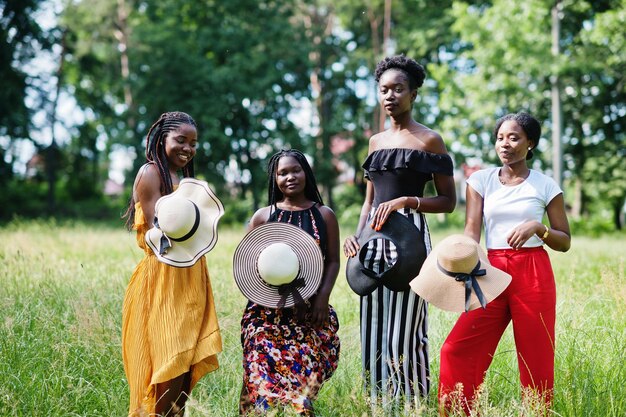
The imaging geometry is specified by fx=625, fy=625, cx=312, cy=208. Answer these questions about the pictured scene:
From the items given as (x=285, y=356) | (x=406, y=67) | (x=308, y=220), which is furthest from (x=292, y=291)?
(x=406, y=67)

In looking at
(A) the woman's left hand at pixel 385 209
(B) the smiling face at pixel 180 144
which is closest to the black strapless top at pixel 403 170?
(A) the woman's left hand at pixel 385 209

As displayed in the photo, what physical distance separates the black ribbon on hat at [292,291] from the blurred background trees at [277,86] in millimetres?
17039

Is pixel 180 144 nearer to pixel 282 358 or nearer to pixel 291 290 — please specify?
pixel 291 290

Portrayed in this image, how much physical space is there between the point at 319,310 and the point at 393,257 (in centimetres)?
52

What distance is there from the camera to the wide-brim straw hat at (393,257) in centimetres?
352

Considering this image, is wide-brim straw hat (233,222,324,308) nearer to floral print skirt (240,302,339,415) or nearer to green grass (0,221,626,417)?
floral print skirt (240,302,339,415)

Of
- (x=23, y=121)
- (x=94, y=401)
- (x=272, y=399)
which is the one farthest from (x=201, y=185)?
(x=23, y=121)

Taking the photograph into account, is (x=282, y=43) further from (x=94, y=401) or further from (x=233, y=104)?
(x=94, y=401)

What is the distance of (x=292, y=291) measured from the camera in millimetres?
3479

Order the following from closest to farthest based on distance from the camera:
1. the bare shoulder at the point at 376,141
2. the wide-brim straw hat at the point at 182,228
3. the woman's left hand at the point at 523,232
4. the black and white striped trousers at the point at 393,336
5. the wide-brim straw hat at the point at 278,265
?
1. the wide-brim straw hat at the point at 182,228
2. the woman's left hand at the point at 523,232
3. the wide-brim straw hat at the point at 278,265
4. the black and white striped trousers at the point at 393,336
5. the bare shoulder at the point at 376,141

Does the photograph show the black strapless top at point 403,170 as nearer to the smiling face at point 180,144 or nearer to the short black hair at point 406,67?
the short black hair at point 406,67

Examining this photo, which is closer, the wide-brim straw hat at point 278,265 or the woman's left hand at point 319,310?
the wide-brim straw hat at point 278,265

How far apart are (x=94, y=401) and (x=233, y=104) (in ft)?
73.6

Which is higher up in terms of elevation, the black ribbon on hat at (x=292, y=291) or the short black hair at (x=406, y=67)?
the short black hair at (x=406, y=67)
